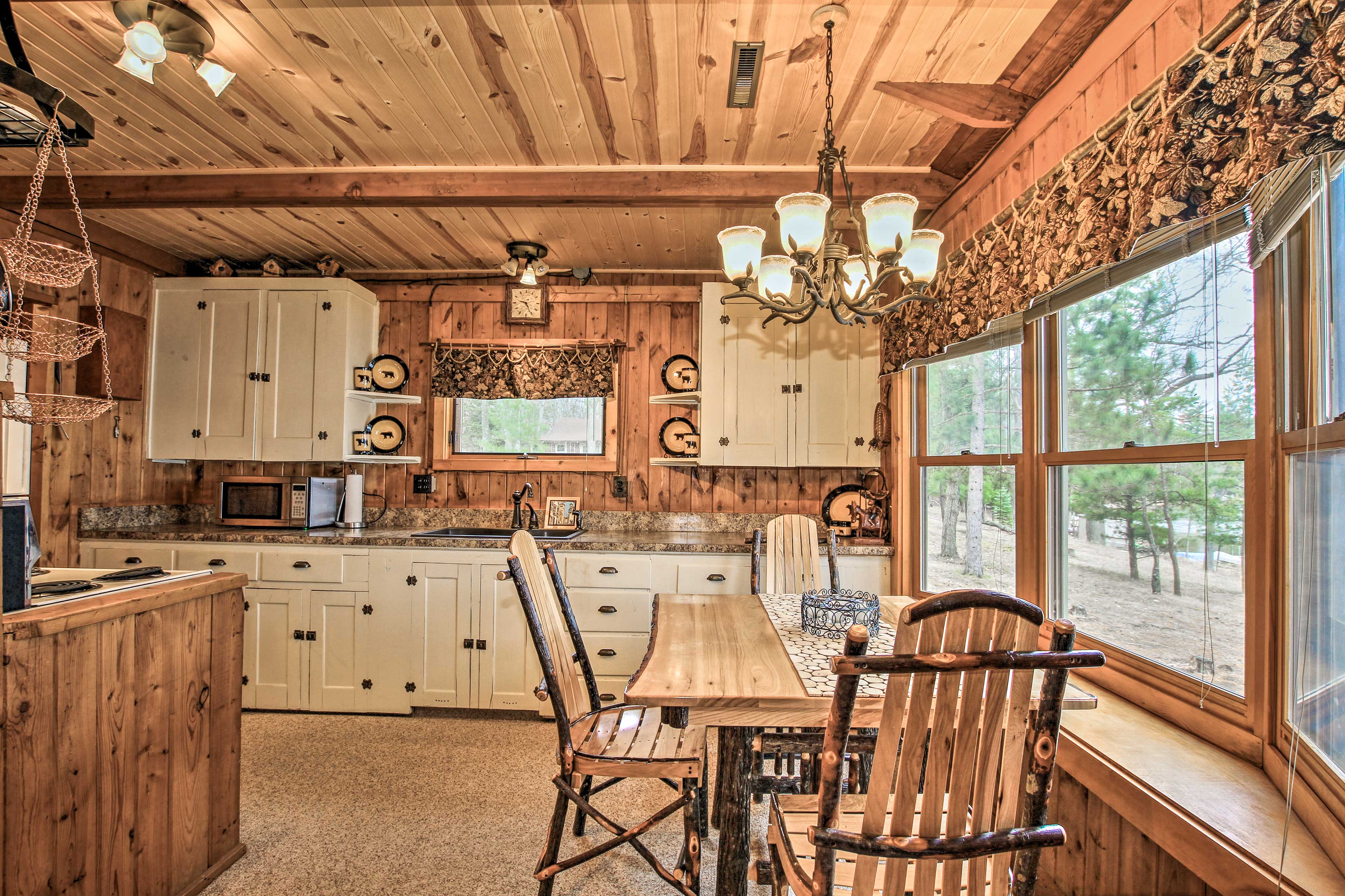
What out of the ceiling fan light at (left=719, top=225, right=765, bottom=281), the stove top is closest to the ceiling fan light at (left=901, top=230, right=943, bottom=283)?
the ceiling fan light at (left=719, top=225, right=765, bottom=281)

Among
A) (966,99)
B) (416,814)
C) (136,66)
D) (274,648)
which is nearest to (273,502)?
(274,648)

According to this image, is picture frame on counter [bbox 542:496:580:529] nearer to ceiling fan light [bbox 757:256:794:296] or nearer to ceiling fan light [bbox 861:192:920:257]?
ceiling fan light [bbox 757:256:794:296]

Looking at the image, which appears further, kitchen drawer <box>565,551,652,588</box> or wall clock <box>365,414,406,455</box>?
wall clock <box>365,414,406,455</box>

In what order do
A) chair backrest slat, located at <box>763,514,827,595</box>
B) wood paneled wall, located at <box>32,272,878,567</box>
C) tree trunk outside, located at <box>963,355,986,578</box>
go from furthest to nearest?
wood paneled wall, located at <box>32,272,878,567</box> < chair backrest slat, located at <box>763,514,827,595</box> < tree trunk outside, located at <box>963,355,986,578</box>

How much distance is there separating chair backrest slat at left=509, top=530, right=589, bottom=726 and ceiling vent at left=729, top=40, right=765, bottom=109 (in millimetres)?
1638

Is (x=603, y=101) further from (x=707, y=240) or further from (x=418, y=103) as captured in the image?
(x=707, y=240)

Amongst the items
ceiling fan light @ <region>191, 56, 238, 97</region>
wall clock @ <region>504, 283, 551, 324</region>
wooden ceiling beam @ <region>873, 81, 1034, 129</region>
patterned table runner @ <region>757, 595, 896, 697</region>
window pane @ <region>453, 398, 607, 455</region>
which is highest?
wooden ceiling beam @ <region>873, 81, 1034, 129</region>

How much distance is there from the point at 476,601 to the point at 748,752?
2.08 metres

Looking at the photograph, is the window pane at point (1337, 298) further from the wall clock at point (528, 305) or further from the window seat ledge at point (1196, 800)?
the wall clock at point (528, 305)

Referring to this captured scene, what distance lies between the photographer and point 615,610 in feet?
11.0

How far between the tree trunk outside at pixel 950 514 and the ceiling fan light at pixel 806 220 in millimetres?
1640

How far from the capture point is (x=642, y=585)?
132 inches

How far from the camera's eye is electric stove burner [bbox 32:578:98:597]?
169cm

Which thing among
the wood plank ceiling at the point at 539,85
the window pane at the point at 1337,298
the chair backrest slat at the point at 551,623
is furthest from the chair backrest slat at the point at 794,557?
the window pane at the point at 1337,298
